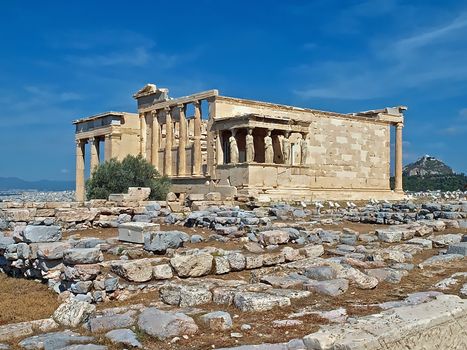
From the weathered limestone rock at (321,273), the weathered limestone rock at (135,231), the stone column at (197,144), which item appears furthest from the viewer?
the stone column at (197,144)

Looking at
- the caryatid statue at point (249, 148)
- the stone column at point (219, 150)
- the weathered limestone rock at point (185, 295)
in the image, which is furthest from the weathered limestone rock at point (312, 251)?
the stone column at point (219, 150)

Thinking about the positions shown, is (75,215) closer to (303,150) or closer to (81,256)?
(81,256)

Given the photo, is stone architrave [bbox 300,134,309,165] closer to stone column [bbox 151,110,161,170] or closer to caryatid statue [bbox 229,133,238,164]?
caryatid statue [bbox 229,133,238,164]

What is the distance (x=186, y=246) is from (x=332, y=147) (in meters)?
26.3

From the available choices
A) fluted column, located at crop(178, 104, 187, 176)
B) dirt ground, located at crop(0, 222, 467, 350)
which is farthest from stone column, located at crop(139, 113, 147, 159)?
dirt ground, located at crop(0, 222, 467, 350)

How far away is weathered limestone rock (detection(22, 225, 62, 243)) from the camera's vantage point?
32.2ft

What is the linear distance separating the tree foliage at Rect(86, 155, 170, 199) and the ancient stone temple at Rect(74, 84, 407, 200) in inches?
121

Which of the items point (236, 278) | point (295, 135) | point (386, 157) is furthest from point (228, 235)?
point (386, 157)

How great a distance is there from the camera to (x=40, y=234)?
9945 mm

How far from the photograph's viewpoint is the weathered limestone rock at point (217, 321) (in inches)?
238

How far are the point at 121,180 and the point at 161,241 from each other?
18396mm

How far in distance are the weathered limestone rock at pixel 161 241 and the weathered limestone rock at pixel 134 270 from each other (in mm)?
1885

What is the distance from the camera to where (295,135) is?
32.7 metres

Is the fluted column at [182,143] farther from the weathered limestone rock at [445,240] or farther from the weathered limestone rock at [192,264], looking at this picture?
the weathered limestone rock at [192,264]
